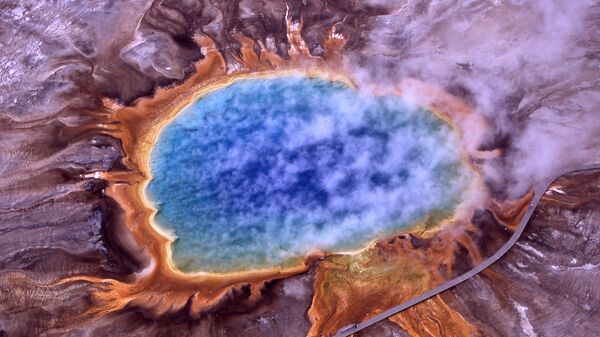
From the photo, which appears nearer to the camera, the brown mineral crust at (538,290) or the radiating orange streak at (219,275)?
the brown mineral crust at (538,290)

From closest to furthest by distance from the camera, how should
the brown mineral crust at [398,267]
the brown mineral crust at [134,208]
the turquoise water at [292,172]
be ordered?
the brown mineral crust at [134,208]
the brown mineral crust at [398,267]
the turquoise water at [292,172]

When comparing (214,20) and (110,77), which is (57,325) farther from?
(214,20)

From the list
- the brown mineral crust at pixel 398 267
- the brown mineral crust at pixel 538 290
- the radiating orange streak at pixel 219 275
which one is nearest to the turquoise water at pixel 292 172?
the radiating orange streak at pixel 219 275

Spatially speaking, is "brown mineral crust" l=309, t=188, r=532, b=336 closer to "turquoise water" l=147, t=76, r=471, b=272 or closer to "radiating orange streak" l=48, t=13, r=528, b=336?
"radiating orange streak" l=48, t=13, r=528, b=336

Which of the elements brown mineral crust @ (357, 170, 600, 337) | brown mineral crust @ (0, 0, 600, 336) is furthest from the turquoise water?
brown mineral crust @ (357, 170, 600, 337)

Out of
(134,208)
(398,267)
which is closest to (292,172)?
(398,267)

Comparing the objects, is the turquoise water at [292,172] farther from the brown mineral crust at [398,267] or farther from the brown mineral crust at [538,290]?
the brown mineral crust at [538,290]

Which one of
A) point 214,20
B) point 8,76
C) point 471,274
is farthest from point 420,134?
point 8,76

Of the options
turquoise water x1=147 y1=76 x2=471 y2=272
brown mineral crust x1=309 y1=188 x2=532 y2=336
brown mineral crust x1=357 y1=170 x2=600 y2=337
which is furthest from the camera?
turquoise water x1=147 y1=76 x2=471 y2=272
